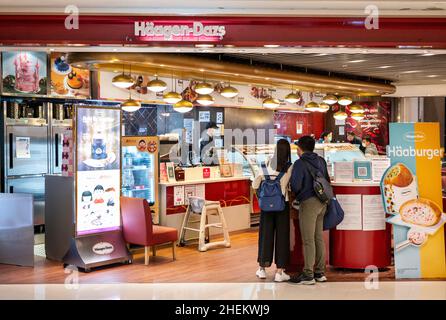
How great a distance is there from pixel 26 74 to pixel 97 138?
2862mm

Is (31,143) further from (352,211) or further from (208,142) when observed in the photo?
(352,211)

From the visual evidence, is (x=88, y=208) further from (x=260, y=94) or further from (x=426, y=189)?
(x=260, y=94)

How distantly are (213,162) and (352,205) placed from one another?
5.76 meters

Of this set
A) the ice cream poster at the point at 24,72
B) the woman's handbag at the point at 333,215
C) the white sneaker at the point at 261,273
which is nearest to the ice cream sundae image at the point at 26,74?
the ice cream poster at the point at 24,72

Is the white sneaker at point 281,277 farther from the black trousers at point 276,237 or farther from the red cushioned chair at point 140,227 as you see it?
the red cushioned chair at point 140,227

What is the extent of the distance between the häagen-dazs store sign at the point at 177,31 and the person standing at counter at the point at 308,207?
1629 millimetres

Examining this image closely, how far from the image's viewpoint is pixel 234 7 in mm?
6578

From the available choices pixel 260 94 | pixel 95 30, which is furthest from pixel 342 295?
pixel 260 94

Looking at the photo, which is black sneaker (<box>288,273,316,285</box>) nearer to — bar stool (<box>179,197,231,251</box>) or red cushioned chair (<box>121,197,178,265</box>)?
red cushioned chair (<box>121,197,178,265</box>)

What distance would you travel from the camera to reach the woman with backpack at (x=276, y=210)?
6645 mm

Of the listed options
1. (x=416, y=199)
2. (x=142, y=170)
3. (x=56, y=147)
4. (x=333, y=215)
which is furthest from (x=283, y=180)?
(x=56, y=147)

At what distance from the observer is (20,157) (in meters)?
9.44

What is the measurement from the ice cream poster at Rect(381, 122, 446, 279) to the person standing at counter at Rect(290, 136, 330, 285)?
0.92m

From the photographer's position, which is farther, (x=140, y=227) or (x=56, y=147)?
(x=56, y=147)
